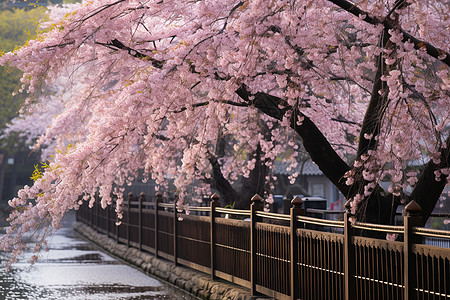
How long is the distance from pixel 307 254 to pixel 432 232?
304 centimetres

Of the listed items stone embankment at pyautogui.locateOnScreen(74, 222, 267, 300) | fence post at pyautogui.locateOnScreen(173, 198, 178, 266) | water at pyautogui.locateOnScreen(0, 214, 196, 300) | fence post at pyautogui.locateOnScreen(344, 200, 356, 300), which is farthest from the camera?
Result: fence post at pyautogui.locateOnScreen(173, 198, 178, 266)

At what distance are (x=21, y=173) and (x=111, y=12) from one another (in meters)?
55.9

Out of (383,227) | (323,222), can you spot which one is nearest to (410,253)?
(383,227)

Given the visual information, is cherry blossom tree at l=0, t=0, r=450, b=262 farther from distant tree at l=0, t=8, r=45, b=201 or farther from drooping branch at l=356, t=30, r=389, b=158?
distant tree at l=0, t=8, r=45, b=201

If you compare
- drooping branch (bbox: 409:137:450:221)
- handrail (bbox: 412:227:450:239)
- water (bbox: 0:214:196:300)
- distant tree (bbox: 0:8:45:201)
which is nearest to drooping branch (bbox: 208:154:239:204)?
water (bbox: 0:214:196:300)

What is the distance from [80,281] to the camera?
1531 centimetres

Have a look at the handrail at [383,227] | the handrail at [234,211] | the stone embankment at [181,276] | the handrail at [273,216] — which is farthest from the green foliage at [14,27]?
the handrail at [383,227]

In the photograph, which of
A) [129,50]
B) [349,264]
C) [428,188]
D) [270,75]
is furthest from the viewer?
[270,75]

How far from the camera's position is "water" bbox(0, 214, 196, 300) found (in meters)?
13.3

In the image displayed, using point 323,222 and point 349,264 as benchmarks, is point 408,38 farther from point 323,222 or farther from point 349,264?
point 349,264

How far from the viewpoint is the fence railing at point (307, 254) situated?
677cm

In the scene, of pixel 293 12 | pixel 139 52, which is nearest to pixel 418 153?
pixel 293 12

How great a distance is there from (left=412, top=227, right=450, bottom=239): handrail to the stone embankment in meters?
4.63

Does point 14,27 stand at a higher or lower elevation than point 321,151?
higher
